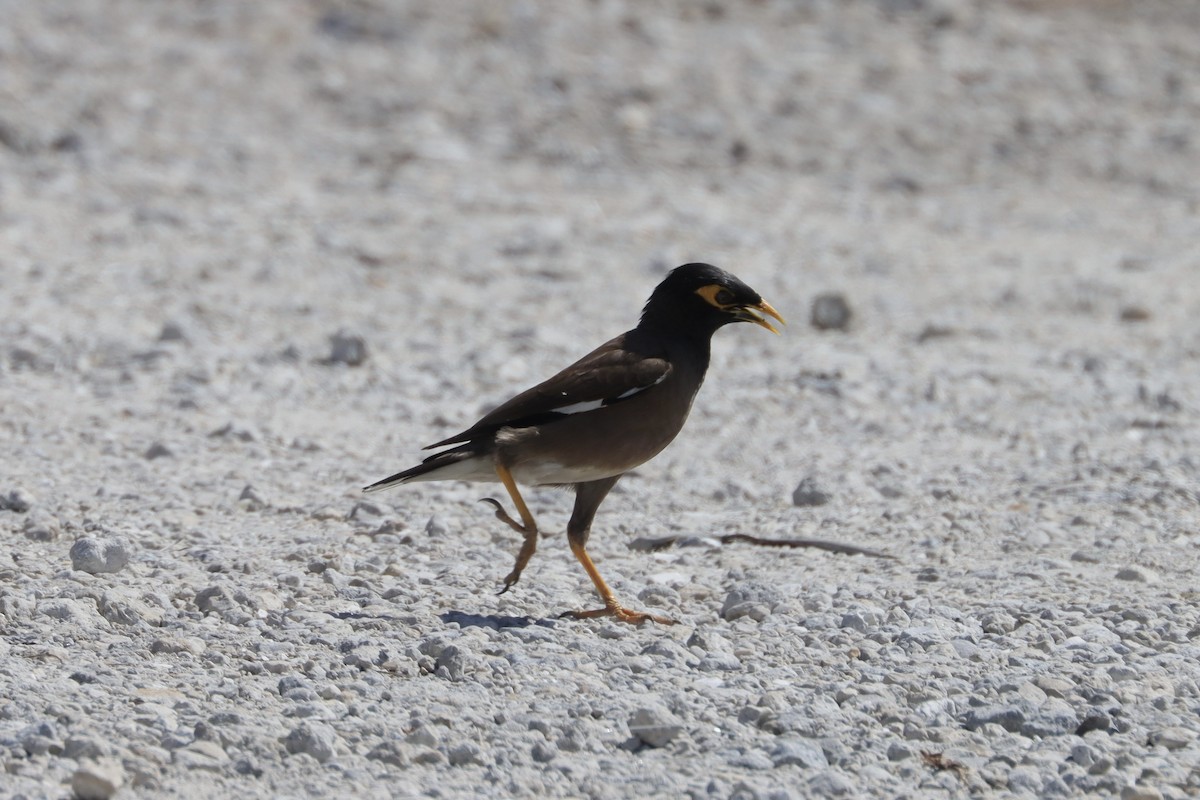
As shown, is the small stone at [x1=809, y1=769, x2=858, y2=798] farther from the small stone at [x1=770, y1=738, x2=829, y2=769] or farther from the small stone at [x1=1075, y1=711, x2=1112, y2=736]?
the small stone at [x1=1075, y1=711, x2=1112, y2=736]

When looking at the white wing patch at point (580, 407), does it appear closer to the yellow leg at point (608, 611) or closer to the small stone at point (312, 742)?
the yellow leg at point (608, 611)

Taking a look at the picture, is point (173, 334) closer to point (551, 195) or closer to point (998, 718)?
point (551, 195)

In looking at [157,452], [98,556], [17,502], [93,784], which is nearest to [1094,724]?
[93,784]

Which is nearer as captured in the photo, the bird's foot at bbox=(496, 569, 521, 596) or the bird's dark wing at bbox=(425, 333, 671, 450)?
the bird's foot at bbox=(496, 569, 521, 596)

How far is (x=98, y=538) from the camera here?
6.14m

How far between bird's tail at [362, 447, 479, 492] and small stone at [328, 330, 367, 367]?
3.58m

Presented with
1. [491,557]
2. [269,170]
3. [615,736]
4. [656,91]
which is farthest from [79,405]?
[656,91]

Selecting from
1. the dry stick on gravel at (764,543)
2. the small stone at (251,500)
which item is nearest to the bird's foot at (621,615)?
the dry stick on gravel at (764,543)

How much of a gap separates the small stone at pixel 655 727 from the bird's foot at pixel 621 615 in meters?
1.10

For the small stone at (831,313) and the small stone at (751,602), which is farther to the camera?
the small stone at (831,313)

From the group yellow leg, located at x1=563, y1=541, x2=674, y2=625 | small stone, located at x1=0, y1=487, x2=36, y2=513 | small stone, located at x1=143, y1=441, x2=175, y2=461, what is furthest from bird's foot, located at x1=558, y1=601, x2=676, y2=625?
small stone, located at x1=143, y1=441, x2=175, y2=461

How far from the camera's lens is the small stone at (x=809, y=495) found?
7.74m

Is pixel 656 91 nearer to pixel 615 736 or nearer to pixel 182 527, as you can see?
pixel 182 527

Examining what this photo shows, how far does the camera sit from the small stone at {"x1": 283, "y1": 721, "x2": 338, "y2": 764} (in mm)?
4523
